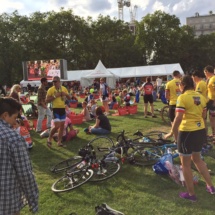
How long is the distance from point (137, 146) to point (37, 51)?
4433 cm

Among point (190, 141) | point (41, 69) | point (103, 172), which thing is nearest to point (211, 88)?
point (190, 141)

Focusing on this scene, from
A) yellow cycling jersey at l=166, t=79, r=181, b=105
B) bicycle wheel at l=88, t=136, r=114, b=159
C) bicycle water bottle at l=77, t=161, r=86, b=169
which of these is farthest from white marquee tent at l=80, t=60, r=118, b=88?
bicycle water bottle at l=77, t=161, r=86, b=169

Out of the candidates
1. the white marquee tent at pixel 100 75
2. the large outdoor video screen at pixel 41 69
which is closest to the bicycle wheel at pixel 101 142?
the large outdoor video screen at pixel 41 69

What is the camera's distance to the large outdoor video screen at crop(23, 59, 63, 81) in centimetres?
2662

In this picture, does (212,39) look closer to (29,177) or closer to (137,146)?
(137,146)

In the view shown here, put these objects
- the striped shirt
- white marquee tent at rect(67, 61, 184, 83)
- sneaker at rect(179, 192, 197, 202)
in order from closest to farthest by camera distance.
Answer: the striped shirt, sneaker at rect(179, 192, 197, 202), white marquee tent at rect(67, 61, 184, 83)

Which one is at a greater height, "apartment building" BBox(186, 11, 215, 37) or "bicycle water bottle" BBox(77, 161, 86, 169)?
"apartment building" BBox(186, 11, 215, 37)

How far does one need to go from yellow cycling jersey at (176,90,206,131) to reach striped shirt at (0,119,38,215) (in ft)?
7.59

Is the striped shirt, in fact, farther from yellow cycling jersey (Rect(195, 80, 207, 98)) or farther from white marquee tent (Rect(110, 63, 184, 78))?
white marquee tent (Rect(110, 63, 184, 78))

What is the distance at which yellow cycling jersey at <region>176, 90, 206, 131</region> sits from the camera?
Result: 12.4ft

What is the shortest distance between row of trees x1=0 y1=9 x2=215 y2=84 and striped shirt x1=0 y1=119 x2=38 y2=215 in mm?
45062

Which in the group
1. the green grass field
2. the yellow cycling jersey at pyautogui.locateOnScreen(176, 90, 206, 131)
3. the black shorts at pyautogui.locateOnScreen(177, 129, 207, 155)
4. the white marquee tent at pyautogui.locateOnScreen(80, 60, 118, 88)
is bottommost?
the green grass field

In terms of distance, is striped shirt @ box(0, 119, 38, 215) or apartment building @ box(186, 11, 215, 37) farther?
apartment building @ box(186, 11, 215, 37)

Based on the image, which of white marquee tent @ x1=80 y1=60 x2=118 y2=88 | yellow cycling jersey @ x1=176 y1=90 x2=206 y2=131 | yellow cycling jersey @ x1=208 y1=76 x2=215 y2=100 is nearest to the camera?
yellow cycling jersey @ x1=176 y1=90 x2=206 y2=131
